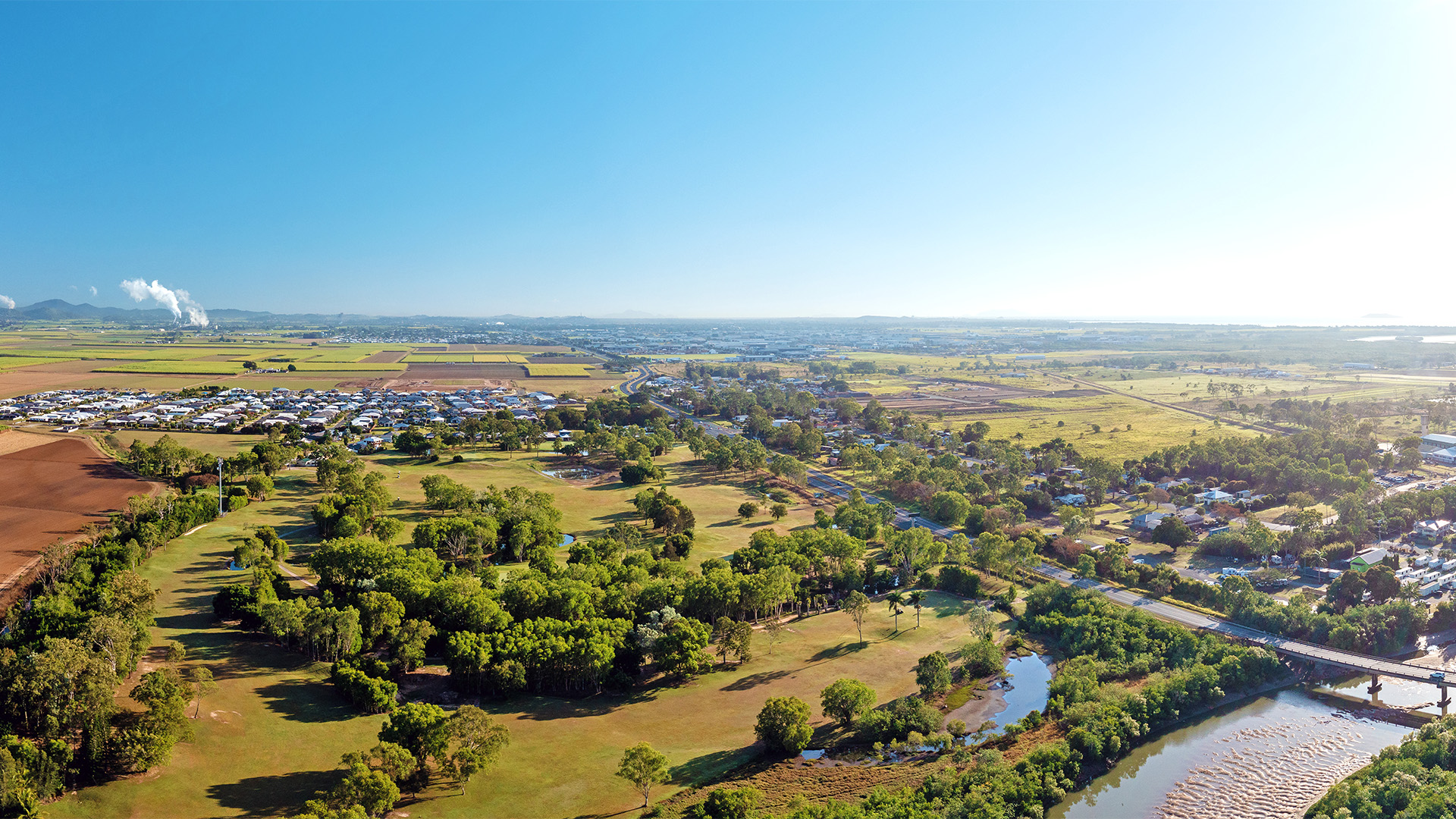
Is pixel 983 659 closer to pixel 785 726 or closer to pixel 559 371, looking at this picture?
pixel 785 726

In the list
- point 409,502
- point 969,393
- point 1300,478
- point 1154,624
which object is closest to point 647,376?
point 969,393

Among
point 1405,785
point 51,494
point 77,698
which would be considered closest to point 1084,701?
point 1405,785

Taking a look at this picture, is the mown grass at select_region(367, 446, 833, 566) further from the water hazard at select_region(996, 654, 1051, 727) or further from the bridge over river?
the bridge over river

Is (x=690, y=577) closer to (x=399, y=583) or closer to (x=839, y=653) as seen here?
(x=839, y=653)

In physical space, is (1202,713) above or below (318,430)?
below

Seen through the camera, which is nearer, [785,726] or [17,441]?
[785,726]

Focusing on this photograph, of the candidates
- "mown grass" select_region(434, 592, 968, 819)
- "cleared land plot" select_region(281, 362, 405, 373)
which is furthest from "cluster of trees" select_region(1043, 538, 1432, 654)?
"cleared land plot" select_region(281, 362, 405, 373)

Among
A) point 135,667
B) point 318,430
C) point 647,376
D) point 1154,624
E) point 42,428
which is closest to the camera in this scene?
point 135,667
